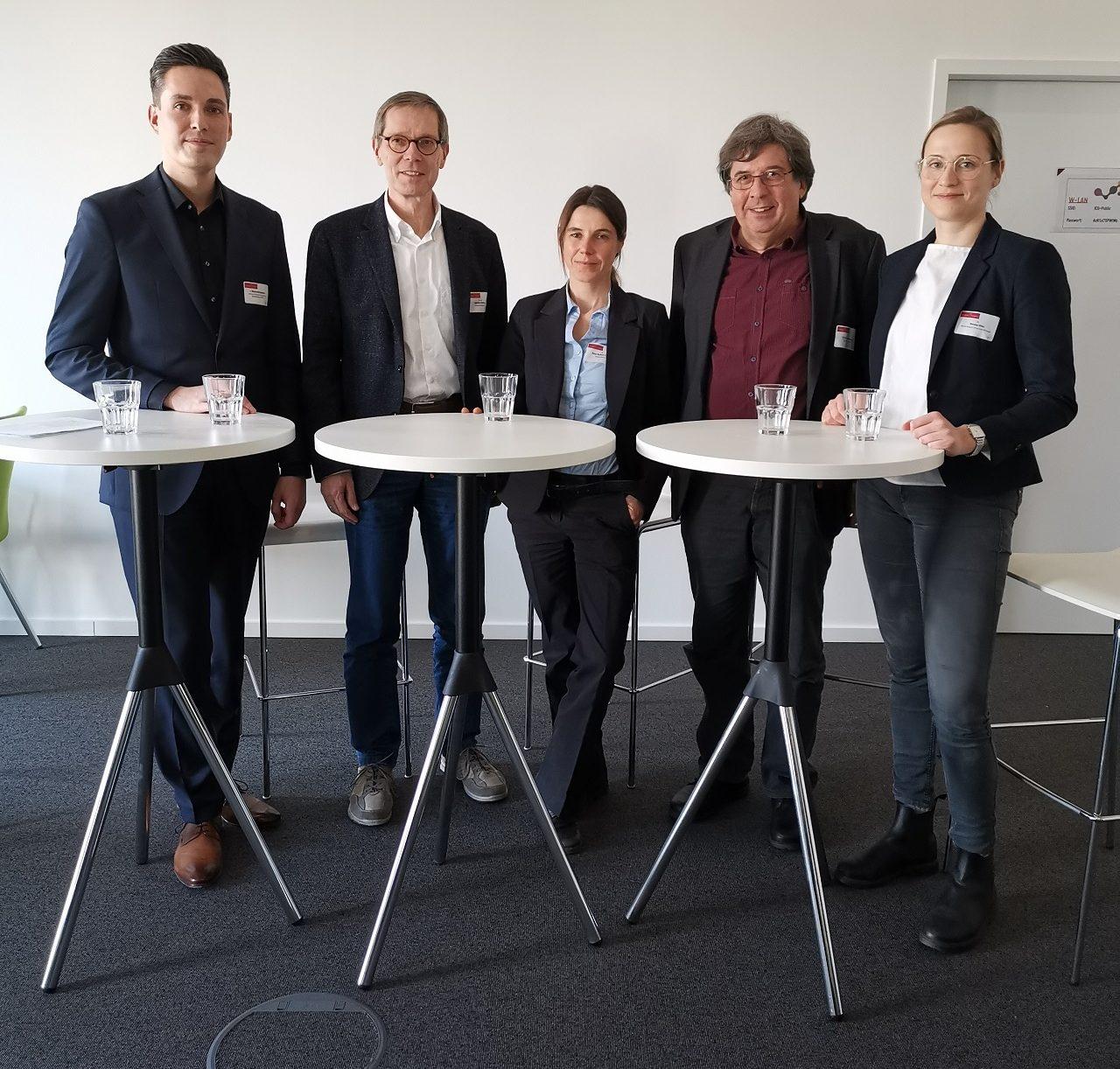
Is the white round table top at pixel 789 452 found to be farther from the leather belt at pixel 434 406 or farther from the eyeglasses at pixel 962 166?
the leather belt at pixel 434 406

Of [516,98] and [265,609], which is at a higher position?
[516,98]

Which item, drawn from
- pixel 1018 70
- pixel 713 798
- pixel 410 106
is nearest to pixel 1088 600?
pixel 713 798

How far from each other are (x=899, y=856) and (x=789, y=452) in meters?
1.19

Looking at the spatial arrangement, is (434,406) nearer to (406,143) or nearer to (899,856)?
(406,143)

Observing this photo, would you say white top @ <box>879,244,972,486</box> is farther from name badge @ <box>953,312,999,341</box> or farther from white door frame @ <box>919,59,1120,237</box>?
white door frame @ <box>919,59,1120,237</box>

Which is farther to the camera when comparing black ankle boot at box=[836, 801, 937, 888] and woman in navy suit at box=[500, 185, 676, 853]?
woman in navy suit at box=[500, 185, 676, 853]

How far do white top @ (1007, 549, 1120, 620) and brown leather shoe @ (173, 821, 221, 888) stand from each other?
203 cm

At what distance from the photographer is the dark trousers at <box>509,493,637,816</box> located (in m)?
2.62

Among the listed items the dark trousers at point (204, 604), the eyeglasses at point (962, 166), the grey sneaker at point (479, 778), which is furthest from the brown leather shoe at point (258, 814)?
the eyeglasses at point (962, 166)

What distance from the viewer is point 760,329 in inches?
100

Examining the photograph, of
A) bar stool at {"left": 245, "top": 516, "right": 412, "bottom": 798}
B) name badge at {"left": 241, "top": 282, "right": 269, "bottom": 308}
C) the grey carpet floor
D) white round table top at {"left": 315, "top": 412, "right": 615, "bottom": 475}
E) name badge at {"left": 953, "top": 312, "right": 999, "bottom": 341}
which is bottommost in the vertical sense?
the grey carpet floor

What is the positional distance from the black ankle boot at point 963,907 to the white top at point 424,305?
1728 mm

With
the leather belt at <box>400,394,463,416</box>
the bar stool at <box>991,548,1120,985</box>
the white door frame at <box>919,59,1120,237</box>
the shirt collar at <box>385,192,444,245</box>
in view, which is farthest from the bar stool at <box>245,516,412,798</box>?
the white door frame at <box>919,59,1120,237</box>

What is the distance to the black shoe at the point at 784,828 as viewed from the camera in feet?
8.75
